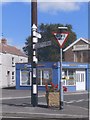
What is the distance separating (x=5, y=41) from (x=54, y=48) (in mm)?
22028

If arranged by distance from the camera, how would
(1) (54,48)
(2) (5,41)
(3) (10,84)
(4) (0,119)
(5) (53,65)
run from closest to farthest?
(4) (0,119) < (5) (53,65) < (3) (10,84) < (2) (5,41) < (1) (54,48)

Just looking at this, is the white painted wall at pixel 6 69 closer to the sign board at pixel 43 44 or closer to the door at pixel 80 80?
the door at pixel 80 80

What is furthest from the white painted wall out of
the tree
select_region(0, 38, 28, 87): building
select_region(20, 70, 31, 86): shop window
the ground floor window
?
the tree

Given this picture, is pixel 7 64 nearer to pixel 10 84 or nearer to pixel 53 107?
pixel 10 84

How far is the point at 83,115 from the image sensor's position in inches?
599

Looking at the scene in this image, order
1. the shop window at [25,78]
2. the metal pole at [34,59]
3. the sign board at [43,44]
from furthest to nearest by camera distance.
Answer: the shop window at [25,78] < the metal pole at [34,59] < the sign board at [43,44]

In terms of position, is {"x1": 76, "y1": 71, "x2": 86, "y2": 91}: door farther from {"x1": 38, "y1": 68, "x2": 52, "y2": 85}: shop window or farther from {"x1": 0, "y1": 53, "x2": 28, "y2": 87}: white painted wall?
{"x1": 0, "y1": 53, "x2": 28, "y2": 87}: white painted wall

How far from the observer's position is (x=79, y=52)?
2440 inches

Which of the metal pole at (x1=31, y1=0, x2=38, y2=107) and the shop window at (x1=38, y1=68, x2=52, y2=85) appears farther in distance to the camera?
the shop window at (x1=38, y1=68, x2=52, y2=85)

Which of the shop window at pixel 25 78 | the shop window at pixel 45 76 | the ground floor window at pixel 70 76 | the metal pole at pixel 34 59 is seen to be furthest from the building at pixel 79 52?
the metal pole at pixel 34 59

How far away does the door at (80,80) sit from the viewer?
45.8m

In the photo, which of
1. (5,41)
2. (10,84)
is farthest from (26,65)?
(5,41)

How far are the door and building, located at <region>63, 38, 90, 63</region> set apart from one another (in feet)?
44.1

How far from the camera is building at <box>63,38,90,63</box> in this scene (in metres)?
61.0
